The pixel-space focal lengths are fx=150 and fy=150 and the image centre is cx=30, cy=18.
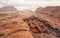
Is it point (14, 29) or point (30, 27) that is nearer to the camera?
point (14, 29)

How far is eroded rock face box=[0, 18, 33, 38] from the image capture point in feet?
9.04

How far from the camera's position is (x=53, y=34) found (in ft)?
10.1

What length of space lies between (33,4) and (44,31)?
326 centimetres

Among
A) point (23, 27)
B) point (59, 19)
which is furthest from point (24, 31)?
point (59, 19)

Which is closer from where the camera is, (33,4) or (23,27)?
(23,27)

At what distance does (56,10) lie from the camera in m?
4.29

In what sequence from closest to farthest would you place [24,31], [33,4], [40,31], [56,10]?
[24,31] → [40,31] → [56,10] → [33,4]

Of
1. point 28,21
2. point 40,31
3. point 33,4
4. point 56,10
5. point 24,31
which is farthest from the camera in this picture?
point 33,4

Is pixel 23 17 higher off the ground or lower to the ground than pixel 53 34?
higher

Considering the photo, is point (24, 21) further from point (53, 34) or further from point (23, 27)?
point (53, 34)

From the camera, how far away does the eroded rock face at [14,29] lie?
275 cm

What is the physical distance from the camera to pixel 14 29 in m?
2.91

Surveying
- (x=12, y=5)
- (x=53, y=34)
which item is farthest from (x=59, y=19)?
(x=12, y=5)

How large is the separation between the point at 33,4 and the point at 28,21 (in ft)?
9.76
